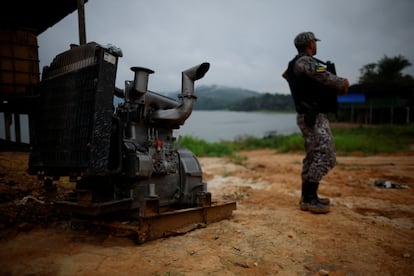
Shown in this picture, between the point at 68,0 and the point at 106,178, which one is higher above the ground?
the point at 68,0

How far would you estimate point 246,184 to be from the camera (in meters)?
5.87

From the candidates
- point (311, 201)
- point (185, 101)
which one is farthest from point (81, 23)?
point (311, 201)

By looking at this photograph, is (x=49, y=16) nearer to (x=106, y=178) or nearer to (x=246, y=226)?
(x=106, y=178)

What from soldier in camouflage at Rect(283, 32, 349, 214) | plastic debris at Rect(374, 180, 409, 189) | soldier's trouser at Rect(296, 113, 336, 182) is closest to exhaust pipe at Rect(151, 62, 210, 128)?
soldier in camouflage at Rect(283, 32, 349, 214)

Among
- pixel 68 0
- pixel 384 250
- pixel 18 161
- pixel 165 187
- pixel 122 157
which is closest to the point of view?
pixel 384 250

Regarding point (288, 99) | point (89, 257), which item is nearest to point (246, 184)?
point (89, 257)

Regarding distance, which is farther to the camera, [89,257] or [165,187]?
[165,187]

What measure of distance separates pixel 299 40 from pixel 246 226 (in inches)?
102

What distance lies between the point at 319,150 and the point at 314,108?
560 millimetres

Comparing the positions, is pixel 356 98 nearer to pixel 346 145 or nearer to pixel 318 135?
pixel 346 145

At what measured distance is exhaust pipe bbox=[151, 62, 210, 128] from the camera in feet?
10.1

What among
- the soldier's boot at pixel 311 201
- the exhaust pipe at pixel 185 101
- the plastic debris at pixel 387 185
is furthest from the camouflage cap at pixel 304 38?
the plastic debris at pixel 387 185

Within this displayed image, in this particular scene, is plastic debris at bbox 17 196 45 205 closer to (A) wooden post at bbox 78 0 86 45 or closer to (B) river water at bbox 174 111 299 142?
(A) wooden post at bbox 78 0 86 45

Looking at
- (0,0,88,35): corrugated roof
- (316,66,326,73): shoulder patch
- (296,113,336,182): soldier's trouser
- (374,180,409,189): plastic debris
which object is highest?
(0,0,88,35): corrugated roof
